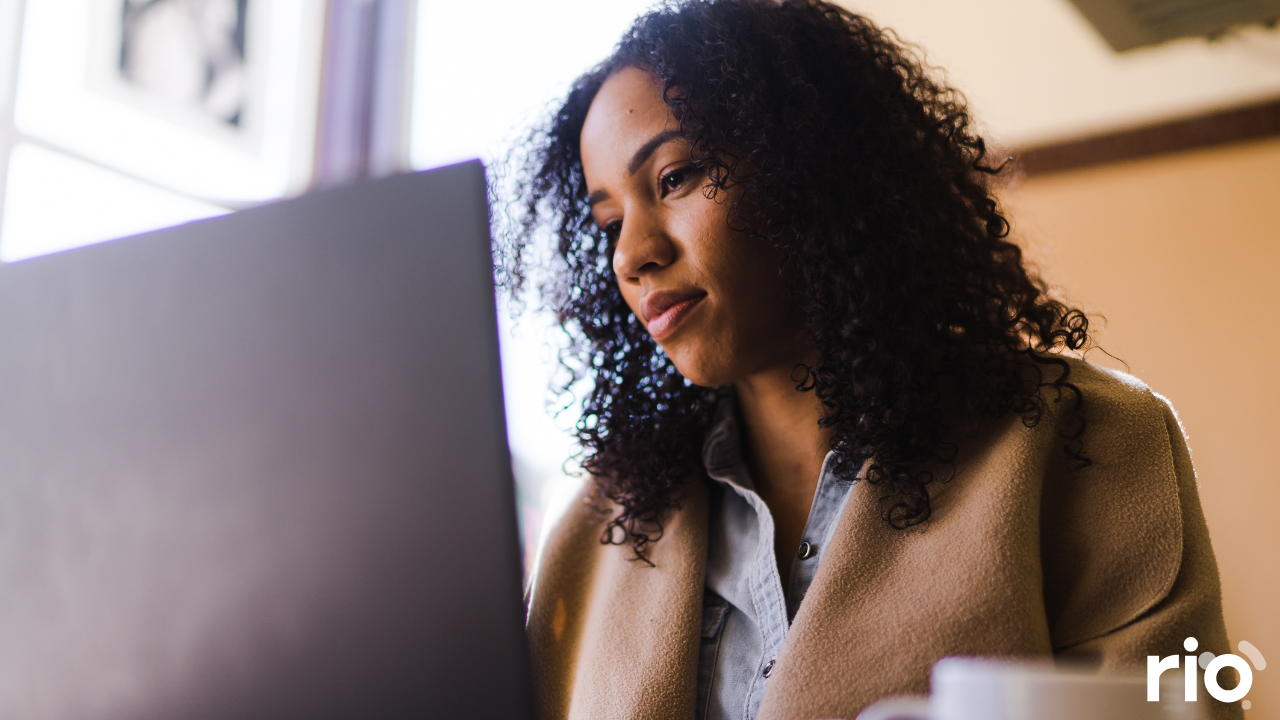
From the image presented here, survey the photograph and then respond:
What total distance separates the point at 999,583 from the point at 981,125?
95cm

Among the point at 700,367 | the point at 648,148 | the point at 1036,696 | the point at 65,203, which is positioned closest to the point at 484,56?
the point at 65,203

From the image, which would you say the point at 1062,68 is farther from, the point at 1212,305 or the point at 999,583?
the point at 999,583

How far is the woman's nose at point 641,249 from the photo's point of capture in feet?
2.78

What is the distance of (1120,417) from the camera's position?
0.74 meters

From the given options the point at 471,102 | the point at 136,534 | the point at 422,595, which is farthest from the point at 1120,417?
the point at 471,102

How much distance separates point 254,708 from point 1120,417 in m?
0.71

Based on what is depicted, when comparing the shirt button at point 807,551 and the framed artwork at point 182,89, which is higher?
the framed artwork at point 182,89

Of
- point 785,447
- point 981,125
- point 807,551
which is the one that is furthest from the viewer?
point 981,125

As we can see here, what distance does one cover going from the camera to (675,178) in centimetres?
86

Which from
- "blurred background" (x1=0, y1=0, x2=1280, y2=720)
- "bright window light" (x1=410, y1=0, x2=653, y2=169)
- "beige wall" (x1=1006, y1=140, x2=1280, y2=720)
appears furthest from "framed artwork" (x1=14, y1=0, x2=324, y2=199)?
"beige wall" (x1=1006, y1=140, x2=1280, y2=720)

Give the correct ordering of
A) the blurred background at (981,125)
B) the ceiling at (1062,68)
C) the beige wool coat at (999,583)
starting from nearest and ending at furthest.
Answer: the beige wool coat at (999,583) < the blurred background at (981,125) < the ceiling at (1062,68)

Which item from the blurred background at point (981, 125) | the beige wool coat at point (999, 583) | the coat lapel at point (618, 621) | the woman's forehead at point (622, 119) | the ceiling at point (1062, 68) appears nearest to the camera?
the beige wool coat at point (999, 583)

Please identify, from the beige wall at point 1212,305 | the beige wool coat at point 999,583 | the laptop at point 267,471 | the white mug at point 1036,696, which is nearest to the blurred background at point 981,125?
the beige wall at point 1212,305

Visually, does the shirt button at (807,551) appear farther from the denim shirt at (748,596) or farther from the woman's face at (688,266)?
the woman's face at (688,266)
